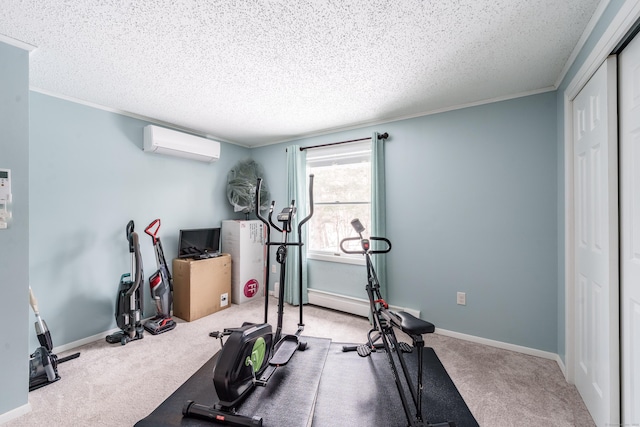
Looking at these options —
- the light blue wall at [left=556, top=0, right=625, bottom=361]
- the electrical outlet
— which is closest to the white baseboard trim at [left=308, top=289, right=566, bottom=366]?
the light blue wall at [left=556, top=0, right=625, bottom=361]

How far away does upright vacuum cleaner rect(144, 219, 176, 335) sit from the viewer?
295 centimetres

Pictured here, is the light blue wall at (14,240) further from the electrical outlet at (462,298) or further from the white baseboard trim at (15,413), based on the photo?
the electrical outlet at (462,298)

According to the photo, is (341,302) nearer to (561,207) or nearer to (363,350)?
(363,350)

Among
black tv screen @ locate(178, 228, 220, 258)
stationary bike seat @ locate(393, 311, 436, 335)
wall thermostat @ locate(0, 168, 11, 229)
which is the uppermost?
wall thermostat @ locate(0, 168, 11, 229)

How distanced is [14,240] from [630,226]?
12.0 ft

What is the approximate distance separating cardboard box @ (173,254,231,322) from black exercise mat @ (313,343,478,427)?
187 cm

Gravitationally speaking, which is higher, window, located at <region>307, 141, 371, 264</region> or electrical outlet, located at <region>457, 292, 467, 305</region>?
window, located at <region>307, 141, 371, 264</region>

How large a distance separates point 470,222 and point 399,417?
1.91m

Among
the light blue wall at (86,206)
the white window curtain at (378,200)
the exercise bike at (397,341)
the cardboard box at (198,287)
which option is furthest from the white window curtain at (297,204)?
the light blue wall at (86,206)

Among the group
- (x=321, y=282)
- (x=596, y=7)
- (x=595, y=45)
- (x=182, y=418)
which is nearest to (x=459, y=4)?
(x=596, y=7)

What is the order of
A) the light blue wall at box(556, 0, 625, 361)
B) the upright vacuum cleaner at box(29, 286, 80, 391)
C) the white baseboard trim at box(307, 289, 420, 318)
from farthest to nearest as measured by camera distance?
the white baseboard trim at box(307, 289, 420, 318) < the light blue wall at box(556, 0, 625, 361) < the upright vacuum cleaner at box(29, 286, 80, 391)

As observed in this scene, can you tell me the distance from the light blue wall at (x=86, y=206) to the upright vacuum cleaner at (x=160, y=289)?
0.69 feet

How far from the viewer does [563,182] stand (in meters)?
2.12

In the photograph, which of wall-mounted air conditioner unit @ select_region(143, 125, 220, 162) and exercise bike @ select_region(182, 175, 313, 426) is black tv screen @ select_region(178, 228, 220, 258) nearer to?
wall-mounted air conditioner unit @ select_region(143, 125, 220, 162)
